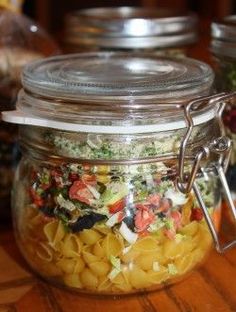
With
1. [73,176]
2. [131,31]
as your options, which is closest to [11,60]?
[131,31]

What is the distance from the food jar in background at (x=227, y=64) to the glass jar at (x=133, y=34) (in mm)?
151

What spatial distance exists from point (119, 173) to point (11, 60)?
0.90 ft

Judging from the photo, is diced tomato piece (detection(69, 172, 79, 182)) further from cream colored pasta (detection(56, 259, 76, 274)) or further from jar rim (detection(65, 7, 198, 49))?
jar rim (detection(65, 7, 198, 49))

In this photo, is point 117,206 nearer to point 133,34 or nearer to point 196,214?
point 196,214

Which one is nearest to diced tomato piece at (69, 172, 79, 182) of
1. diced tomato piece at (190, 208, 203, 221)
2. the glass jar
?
diced tomato piece at (190, 208, 203, 221)

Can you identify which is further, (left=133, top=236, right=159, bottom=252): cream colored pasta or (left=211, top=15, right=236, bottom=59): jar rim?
(left=211, top=15, right=236, bottom=59): jar rim

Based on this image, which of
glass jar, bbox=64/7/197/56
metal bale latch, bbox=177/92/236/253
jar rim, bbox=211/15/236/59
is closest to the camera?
metal bale latch, bbox=177/92/236/253

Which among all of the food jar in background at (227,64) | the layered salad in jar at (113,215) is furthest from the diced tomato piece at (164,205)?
the food jar in background at (227,64)

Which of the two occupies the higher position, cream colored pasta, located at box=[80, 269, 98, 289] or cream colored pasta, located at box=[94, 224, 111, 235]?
cream colored pasta, located at box=[94, 224, 111, 235]

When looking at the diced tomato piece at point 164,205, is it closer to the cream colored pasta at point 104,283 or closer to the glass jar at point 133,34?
the cream colored pasta at point 104,283

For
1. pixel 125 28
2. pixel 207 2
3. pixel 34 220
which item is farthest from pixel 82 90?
pixel 207 2

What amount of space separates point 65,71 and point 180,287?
0.21 m

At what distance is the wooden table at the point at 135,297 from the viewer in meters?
0.47

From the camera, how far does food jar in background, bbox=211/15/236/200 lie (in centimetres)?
57
